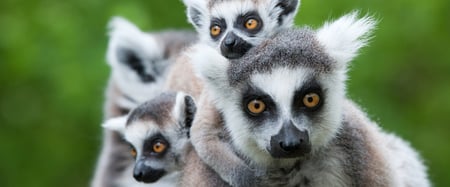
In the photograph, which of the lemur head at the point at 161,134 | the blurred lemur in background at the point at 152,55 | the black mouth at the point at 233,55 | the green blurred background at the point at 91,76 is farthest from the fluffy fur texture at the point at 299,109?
the green blurred background at the point at 91,76

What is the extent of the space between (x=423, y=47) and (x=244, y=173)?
6.24 m

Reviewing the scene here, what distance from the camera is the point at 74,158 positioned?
1232cm

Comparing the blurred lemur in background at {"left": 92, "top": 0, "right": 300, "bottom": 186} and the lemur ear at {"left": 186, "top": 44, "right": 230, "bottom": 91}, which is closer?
the lemur ear at {"left": 186, "top": 44, "right": 230, "bottom": 91}

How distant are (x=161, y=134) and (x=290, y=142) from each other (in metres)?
1.54

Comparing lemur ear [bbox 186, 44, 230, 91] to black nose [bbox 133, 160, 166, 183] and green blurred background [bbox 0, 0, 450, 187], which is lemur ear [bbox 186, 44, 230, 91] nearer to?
black nose [bbox 133, 160, 166, 183]

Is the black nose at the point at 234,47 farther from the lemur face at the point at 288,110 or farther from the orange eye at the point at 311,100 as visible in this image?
the orange eye at the point at 311,100

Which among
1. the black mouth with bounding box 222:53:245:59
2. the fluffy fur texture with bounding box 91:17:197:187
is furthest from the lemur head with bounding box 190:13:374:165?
the fluffy fur texture with bounding box 91:17:197:187

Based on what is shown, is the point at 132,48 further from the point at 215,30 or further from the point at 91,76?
the point at 215,30

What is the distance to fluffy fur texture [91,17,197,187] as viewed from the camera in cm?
897

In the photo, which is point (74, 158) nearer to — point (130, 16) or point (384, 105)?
point (130, 16)

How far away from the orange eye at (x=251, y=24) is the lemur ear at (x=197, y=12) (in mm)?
586

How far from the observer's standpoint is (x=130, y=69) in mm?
9031

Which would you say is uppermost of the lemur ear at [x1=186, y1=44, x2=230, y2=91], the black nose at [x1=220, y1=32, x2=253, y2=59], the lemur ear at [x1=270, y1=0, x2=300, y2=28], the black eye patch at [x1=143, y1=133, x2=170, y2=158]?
the lemur ear at [x1=270, y1=0, x2=300, y2=28]

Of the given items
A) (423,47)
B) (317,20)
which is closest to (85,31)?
(317,20)
